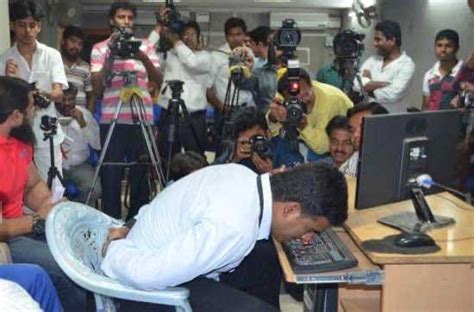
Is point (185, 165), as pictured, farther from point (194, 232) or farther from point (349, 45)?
point (194, 232)

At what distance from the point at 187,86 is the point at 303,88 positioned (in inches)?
45.9

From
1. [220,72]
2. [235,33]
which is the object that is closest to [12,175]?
[220,72]

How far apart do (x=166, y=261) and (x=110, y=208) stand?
2.19 meters

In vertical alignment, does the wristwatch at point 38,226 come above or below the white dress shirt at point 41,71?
below

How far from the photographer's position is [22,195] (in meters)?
2.28

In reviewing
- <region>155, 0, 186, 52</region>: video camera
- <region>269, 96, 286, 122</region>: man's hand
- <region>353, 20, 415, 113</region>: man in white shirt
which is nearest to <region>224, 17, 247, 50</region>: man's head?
<region>155, 0, 186, 52</region>: video camera

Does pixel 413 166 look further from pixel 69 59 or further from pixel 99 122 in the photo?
pixel 69 59

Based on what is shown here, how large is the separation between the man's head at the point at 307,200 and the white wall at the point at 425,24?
9.55 feet

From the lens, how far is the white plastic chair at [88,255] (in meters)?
1.42

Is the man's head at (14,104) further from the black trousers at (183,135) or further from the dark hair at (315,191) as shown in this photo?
the black trousers at (183,135)

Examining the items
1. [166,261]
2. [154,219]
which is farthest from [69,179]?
[166,261]

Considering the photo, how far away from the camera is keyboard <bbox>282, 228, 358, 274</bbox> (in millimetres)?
1517

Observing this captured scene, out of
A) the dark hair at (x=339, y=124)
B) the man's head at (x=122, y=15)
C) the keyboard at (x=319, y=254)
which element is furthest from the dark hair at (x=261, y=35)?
the keyboard at (x=319, y=254)

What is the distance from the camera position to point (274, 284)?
7.74 feet
